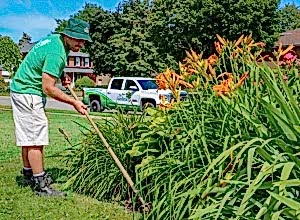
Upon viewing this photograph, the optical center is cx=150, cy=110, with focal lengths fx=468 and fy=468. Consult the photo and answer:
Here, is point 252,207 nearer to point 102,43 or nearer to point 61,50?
point 61,50

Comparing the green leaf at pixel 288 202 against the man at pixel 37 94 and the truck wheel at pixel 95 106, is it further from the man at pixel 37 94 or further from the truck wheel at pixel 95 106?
the truck wheel at pixel 95 106

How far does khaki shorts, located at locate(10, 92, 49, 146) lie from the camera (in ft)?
15.8

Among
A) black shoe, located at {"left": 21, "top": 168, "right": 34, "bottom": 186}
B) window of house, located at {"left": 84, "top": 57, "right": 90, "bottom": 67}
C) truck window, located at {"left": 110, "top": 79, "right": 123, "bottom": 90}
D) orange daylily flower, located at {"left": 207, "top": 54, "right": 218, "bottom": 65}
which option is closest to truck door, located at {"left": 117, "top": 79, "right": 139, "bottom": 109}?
truck window, located at {"left": 110, "top": 79, "right": 123, "bottom": 90}

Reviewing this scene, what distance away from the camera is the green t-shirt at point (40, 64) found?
464cm

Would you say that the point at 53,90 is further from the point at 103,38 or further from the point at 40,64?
the point at 103,38

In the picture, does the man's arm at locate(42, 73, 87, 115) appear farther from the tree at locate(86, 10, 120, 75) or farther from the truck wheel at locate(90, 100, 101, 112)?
the tree at locate(86, 10, 120, 75)

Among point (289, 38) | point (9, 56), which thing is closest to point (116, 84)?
point (289, 38)

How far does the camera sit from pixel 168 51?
39594 mm

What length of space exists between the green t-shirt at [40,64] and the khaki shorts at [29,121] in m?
0.08

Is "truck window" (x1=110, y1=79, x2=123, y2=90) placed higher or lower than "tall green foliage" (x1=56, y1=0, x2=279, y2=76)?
lower

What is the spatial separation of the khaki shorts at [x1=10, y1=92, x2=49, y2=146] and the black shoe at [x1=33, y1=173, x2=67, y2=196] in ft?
1.21

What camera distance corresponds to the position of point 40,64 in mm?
4805

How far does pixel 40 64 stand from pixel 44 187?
4.17ft

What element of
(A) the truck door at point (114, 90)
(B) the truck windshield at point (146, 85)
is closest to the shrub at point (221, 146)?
(B) the truck windshield at point (146, 85)
